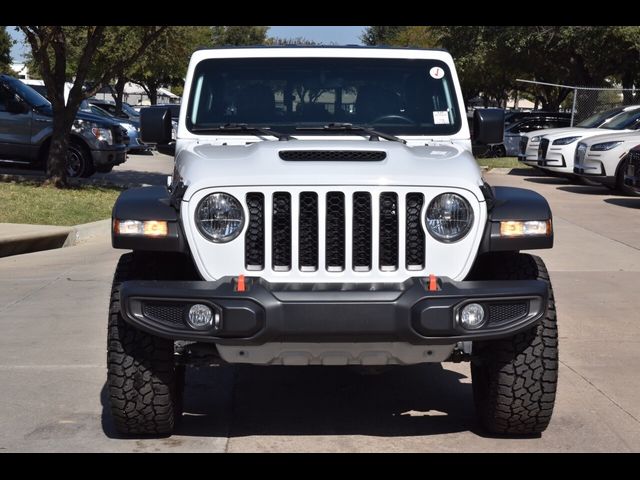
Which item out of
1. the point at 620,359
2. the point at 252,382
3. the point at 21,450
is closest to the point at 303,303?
the point at 21,450

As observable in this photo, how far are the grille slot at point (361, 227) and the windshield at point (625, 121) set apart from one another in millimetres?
18023

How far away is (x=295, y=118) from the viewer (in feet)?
20.6

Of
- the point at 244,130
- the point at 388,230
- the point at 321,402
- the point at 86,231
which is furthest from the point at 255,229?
the point at 86,231

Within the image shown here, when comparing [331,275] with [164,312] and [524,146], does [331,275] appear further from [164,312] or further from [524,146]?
[524,146]

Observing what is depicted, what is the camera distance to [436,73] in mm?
6551

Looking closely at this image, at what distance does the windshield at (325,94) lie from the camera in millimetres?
6312

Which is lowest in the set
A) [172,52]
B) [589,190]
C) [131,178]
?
[589,190]

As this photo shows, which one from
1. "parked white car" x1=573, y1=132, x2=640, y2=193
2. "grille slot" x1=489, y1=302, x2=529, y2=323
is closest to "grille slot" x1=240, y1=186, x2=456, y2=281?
"grille slot" x1=489, y1=302, x2=529, y2=323

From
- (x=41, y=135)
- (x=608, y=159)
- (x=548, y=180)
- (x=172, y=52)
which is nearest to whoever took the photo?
(x=608, y=159)

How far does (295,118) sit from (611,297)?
4.51m

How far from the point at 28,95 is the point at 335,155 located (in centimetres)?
1572

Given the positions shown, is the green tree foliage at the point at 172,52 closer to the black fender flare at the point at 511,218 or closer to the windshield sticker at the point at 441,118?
the windshield sticker at the point at 441,118

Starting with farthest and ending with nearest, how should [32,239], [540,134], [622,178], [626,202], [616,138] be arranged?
[540,134] < [616,138] < [622,178] < [626,202] < [32,239]

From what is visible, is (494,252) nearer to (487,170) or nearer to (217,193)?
(217,193)
